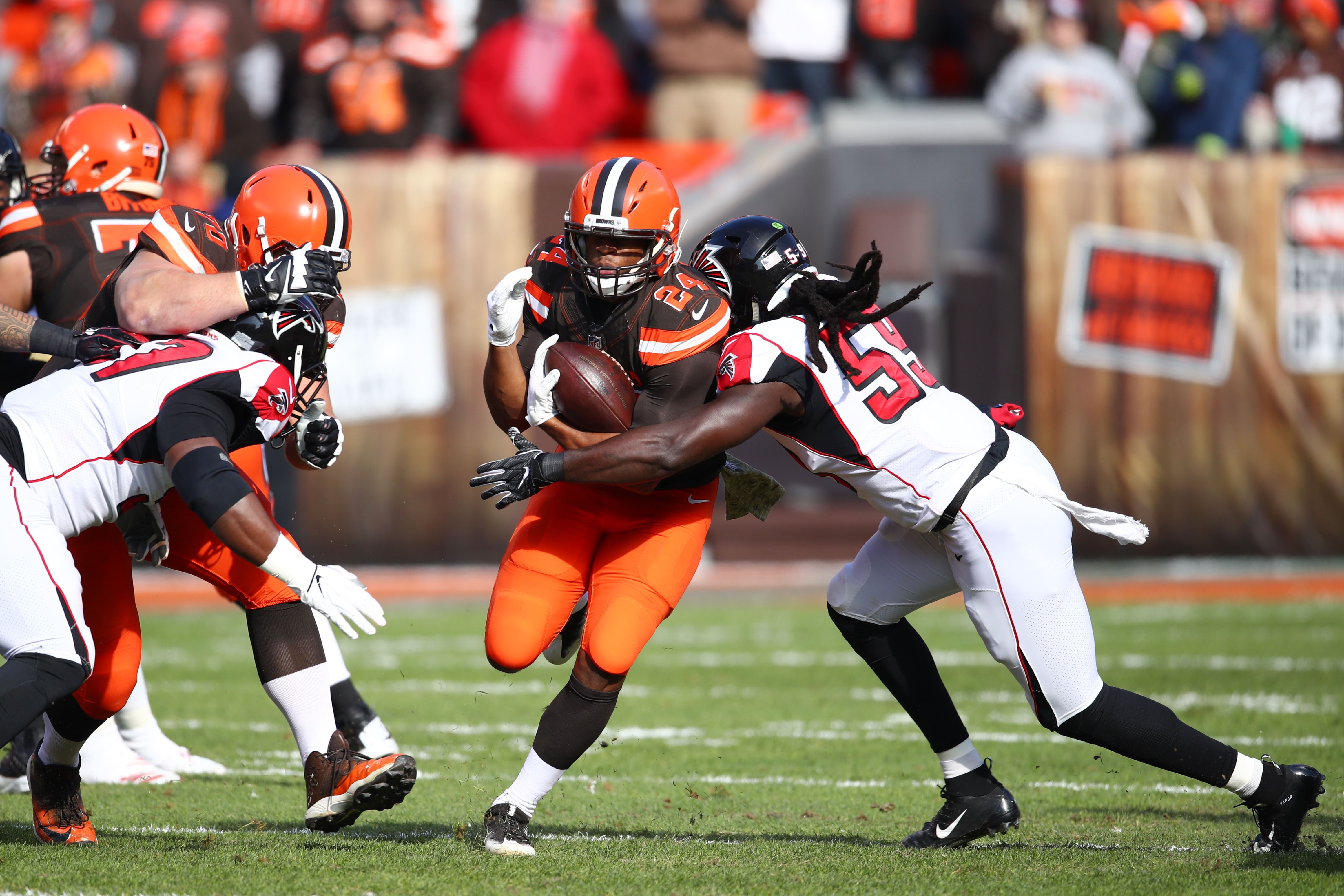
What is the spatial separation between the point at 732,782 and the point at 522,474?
167 cm

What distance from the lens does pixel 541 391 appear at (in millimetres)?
3941

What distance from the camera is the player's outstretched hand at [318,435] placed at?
411 cm

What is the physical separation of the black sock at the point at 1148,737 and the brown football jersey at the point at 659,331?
1151mm

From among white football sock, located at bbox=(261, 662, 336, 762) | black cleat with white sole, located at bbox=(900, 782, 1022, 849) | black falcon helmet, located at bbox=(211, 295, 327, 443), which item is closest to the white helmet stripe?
black falcon helmet, located at bbox=(211, 295, 327, 443)

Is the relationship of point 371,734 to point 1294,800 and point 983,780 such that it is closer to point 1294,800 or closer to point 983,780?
point 983,780

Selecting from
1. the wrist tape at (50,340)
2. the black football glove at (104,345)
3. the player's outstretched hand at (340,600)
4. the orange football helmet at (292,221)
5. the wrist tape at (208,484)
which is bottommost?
the player's outstretched hand at (340,600)

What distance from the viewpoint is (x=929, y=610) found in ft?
30.5

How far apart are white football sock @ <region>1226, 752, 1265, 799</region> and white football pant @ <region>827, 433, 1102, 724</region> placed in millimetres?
402

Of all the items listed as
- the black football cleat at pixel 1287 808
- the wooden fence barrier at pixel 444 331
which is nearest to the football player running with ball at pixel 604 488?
the black football cleat at pixel 1287 808

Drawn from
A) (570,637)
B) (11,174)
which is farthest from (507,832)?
(11,174)

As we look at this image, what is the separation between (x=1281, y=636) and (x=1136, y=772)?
299 centimetres

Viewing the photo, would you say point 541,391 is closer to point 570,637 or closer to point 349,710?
point 570,637

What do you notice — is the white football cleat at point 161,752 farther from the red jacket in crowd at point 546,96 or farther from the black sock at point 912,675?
the red jacket in crowd at point 546,96

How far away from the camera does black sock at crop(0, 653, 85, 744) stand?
337cm
